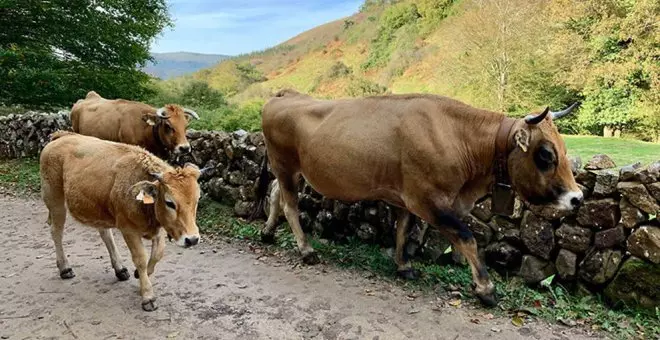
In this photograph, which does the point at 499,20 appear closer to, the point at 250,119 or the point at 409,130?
the point at 250,119

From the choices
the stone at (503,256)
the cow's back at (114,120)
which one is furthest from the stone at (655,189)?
the cow's back at (114,120)

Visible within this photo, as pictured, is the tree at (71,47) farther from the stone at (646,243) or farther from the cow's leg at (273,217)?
the stone at (646,243)

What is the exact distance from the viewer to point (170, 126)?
7168mm

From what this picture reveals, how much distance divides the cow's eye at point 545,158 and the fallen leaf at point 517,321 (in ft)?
4.25

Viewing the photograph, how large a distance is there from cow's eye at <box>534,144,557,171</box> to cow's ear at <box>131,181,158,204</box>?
3.09 m

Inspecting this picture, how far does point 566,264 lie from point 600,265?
28 centimetres

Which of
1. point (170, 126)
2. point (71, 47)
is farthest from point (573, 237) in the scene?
point (71, 47)

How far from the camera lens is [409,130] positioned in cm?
419

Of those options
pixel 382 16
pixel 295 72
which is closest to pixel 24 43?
pixel 295 72

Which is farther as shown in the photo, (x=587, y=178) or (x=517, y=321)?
(x=587, y=178)

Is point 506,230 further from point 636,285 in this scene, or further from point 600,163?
point 636,285

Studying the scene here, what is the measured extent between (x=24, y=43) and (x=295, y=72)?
27.7m

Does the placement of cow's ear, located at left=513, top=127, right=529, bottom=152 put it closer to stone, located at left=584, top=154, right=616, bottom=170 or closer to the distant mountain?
stone, located at left=584, top=154, right=616, bottom=170

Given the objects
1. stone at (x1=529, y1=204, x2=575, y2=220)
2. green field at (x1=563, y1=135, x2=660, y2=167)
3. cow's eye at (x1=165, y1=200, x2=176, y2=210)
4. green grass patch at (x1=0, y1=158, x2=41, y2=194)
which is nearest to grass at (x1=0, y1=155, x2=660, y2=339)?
stone at (x1=529, y1=204, x2=575, y2=220)
